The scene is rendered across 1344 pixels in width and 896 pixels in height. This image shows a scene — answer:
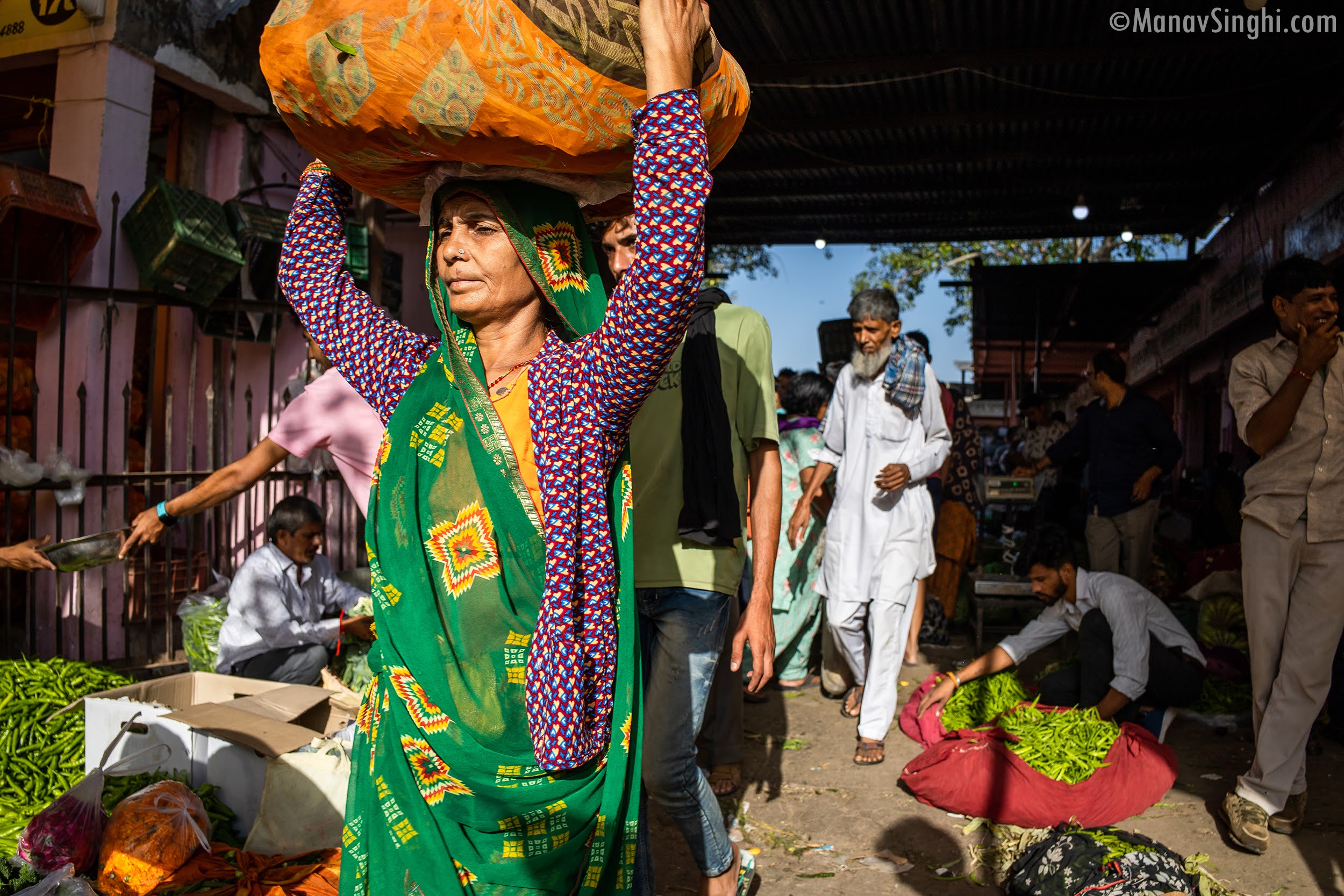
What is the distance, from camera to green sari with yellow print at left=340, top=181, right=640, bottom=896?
1.80m

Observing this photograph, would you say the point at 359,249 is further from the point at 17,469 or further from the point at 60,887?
the point at 60,887

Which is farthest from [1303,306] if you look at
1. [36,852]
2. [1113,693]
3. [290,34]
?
[36,852]

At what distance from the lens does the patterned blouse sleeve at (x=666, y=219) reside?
1.61 m

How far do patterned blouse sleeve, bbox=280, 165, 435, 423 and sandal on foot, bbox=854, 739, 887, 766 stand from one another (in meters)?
3.61

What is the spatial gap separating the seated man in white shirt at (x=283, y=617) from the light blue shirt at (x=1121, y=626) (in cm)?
358

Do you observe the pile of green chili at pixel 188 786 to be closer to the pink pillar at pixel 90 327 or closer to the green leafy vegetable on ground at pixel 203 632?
the green leafy vegetable on ground at pixel 203 632

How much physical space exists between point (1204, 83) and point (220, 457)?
7792 mm

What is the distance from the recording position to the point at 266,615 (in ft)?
16.3

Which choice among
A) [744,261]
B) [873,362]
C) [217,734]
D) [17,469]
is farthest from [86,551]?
[744,261]

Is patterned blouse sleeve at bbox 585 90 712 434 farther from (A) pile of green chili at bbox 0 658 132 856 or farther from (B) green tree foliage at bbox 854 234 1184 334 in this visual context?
(B) green tree foliage at bbox 854 234 1184 334

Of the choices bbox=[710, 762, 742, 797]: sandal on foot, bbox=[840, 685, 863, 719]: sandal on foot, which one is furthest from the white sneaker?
bbox=[710, 762, 742, 797]: sandal on foot

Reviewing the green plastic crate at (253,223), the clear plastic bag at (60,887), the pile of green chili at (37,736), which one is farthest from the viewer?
the green plastic crate at (253,223)

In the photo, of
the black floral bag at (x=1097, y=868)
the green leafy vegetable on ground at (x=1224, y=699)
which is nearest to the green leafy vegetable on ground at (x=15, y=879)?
the black floral bag at (x=1097, y=868)

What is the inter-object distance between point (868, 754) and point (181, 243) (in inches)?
201
